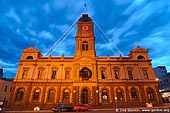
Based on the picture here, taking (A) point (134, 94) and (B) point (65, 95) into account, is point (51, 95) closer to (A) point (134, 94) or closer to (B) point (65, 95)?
(B) point (65, 95)

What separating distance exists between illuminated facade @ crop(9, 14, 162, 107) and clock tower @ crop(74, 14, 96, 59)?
1.00 feet

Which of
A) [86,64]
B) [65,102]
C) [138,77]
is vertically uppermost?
[86,64]

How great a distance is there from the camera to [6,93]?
50500mm

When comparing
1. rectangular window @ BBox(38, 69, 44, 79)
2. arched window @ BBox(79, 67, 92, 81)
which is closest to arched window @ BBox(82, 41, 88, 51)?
→ arched window @ BBox(79, 67, 92, 81)

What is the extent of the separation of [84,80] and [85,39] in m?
13.7

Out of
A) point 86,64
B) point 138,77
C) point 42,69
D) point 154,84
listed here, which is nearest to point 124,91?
point 138,77

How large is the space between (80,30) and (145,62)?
22.5 m

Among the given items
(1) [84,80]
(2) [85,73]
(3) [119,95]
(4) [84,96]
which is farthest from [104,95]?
(2) [85,73]

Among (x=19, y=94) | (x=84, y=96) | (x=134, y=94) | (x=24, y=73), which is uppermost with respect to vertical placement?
(x=24, y=73)

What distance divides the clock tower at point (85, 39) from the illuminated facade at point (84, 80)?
31 cm

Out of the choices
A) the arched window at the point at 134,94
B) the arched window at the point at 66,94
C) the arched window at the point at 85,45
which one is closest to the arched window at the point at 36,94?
the arched window at the point at 66,94

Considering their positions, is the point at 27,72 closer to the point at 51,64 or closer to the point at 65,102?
the point at 51,64

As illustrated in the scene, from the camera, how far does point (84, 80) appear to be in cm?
3706

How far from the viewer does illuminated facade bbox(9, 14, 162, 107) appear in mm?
35906
